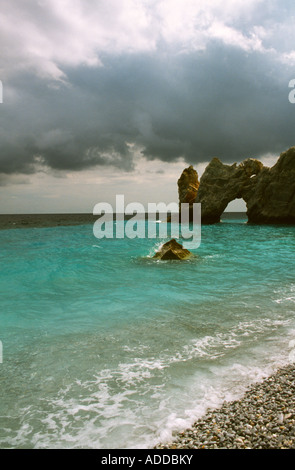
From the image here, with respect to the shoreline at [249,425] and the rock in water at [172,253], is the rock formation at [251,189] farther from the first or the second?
the shoreline at [249,425]

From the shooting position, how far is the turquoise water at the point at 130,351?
488cm

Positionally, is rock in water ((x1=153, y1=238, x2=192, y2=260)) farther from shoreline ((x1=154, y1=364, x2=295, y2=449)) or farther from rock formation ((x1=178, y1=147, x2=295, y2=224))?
rock formation ((x1=178, y1=147, x2=295, y2=224))

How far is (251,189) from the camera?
60844mm

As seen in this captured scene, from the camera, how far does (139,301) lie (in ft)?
40.5

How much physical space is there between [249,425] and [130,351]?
12.9ft

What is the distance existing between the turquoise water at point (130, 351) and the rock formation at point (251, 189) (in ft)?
141

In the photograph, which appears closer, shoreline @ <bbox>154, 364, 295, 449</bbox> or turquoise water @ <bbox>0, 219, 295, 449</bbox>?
shoreline @ <bbox>154, 364, 295, 449</bbox>

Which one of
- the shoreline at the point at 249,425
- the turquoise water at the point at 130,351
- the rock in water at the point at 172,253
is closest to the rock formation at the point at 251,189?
the rock in water at the point at 172,253

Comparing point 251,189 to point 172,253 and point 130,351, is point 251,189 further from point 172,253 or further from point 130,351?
point 130,351

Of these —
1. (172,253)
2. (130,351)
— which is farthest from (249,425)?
(172,253)

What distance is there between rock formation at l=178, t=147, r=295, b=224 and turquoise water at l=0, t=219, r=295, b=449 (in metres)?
42.8

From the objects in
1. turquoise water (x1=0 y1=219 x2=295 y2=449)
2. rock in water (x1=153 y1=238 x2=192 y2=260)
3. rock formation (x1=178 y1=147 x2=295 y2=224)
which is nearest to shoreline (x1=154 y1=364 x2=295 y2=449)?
turquoise water (x1=0 y1=219 x2=295 y2=449)

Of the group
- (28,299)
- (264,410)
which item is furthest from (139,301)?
(264,410)

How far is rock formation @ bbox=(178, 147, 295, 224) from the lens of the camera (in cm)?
5306
